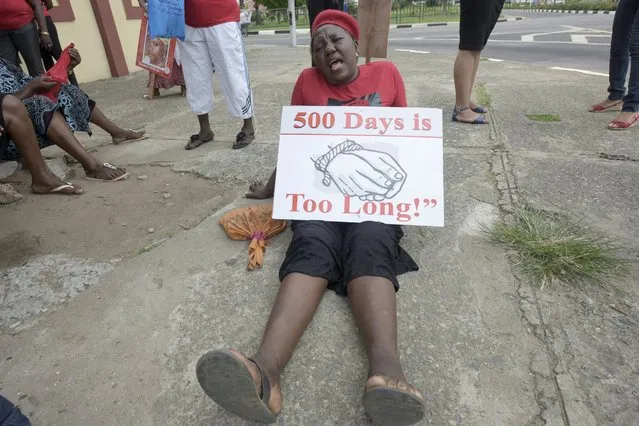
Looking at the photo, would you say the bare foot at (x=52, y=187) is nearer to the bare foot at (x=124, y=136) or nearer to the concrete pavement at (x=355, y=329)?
the concrete pavement at (x=355, y=329)

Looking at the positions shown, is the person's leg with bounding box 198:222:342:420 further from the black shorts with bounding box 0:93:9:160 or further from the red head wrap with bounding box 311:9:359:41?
the black shorts with bounding box 0:93:9:160

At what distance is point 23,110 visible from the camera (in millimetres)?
2260

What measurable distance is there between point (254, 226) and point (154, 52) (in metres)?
3.15

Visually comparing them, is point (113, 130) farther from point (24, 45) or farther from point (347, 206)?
point (347, 206)

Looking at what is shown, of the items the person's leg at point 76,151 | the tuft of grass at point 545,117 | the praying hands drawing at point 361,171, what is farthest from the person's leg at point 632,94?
the person's leg at point 76,151

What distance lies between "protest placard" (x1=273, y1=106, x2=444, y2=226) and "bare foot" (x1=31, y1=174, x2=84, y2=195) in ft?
4.76

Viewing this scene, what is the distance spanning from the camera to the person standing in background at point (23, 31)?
343 centimetres

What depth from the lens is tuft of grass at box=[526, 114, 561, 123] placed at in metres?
3.07

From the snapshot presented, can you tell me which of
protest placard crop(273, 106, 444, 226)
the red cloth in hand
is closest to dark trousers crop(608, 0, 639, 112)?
protest placard crop(273, 106, 444, 226)

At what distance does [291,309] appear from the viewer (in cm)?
122

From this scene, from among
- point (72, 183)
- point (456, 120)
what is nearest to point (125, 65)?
point (72, 183)

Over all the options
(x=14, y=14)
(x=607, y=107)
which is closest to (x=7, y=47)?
(x=14, y=14)

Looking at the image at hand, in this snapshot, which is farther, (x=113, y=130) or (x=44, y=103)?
(x=113, y=130)

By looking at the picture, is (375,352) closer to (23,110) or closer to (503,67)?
(23,110)
